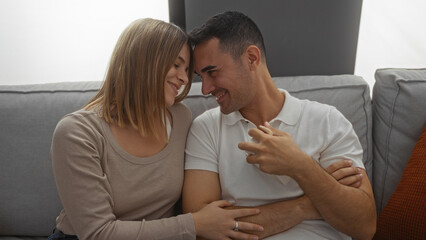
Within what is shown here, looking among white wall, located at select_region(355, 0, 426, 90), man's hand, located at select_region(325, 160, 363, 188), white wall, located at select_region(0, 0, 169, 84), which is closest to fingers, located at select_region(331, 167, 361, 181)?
man's hand, located at select_region(325, 160, 363, 188)

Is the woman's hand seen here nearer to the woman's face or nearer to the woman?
the woman

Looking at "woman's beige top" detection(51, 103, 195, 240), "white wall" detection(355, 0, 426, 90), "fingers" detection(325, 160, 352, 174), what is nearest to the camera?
"woman's beige top" detection(51, 103, 195, 240)

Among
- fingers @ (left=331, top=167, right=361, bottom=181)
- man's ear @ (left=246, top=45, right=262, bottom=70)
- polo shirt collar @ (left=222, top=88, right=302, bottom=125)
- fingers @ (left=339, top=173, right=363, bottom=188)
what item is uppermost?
man's ear @ (left=246, top=45, right=262, bottom=70)

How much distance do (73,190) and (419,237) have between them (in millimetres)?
1079

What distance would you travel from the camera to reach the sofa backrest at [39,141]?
1409mm

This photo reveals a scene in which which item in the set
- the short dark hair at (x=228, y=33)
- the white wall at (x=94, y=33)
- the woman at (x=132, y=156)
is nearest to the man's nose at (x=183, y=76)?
the woman at (x=132, y=156)

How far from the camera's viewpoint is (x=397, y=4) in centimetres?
180

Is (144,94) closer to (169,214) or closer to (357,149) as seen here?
(169,214)

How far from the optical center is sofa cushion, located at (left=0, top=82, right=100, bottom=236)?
142 centimetres

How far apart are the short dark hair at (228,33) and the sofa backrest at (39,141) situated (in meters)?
0.28

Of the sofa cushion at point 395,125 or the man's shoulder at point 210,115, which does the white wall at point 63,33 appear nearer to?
the man's shoulder at point 210,115

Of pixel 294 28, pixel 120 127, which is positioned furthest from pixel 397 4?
pixel 120 127

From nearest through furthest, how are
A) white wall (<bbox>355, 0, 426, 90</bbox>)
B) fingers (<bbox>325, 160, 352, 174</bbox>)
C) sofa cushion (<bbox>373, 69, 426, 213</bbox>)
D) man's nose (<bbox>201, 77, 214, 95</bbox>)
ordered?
fingers (<bbox>325, 160, 352, 174</bbox>)
man's nose (<bbox>201, 77, 214, 95</bbox>)
sofa cushion (<bbox>373, 69, 426, 213</bbox>)
white wall (<bbox>355, 0, 426, 90</bbox>)

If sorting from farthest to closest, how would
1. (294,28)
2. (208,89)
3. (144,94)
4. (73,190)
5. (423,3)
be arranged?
(423,3)
(294,28)
(208,89)
(144,94)
(73,190)
